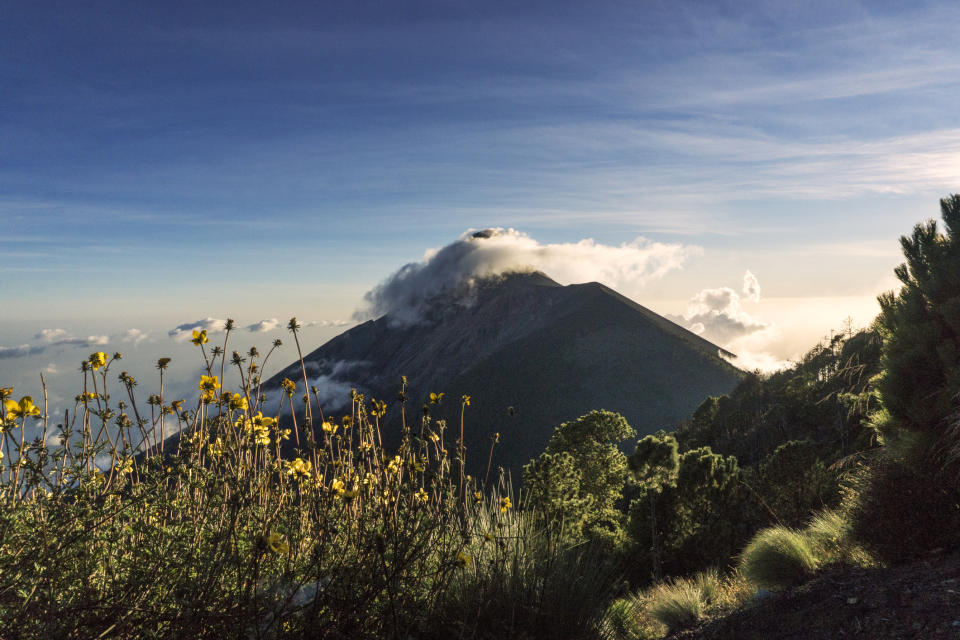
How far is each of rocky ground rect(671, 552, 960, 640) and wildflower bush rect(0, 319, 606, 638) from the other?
1.37 m

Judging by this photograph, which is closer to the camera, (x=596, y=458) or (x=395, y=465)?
(x=395, y=465)

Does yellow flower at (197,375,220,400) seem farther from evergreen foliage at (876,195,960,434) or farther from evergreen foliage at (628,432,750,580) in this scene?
evergreen foliage at (628,432,750,580)

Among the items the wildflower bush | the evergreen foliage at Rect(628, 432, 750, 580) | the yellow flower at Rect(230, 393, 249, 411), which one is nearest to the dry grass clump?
the wildflower bush

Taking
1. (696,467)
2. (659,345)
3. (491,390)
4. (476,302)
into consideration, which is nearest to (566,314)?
(659,345)

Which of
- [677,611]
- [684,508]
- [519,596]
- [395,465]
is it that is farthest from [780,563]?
[684,508]

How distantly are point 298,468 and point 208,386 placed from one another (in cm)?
63

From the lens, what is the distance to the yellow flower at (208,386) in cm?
275

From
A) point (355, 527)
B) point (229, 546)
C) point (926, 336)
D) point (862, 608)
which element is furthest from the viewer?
point (926, 336)

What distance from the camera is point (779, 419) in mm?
28375

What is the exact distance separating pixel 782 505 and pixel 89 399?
13600 mm

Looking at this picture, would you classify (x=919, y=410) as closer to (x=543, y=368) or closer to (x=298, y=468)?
(x=298, y=468)

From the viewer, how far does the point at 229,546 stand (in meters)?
2.41

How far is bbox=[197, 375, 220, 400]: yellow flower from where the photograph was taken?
275 centimetres

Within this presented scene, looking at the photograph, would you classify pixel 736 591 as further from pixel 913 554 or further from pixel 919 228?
pixel 919 228
